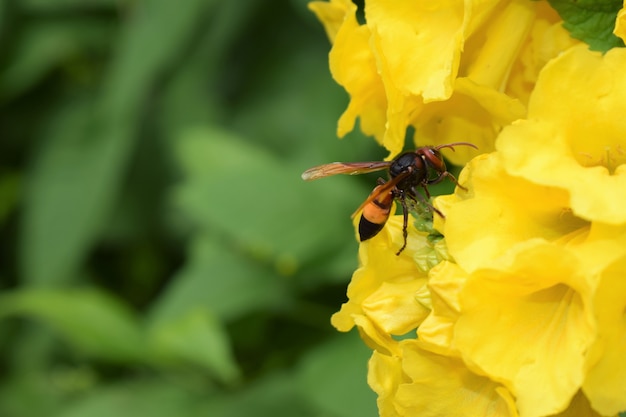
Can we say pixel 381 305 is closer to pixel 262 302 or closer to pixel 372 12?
pixel 372 12

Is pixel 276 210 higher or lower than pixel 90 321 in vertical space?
higher

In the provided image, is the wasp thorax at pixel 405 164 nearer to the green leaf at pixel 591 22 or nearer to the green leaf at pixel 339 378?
the green leaf at pixel 591 22

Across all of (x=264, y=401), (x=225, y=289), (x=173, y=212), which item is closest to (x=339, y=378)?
(x=264, y=401)

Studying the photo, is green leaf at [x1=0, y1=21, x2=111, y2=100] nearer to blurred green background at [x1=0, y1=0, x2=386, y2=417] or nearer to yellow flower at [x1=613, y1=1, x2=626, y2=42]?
blurred green background at [x1=0, y1=0, x2=386, y2=417]

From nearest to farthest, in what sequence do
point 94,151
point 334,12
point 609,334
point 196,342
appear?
point 609,334
point 334,12
point 196,342
point 94,151

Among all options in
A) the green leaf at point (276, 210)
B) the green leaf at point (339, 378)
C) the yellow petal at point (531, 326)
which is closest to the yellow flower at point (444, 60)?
the yellow petal at point (531, 326)

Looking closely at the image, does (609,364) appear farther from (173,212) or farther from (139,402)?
(173,212)
